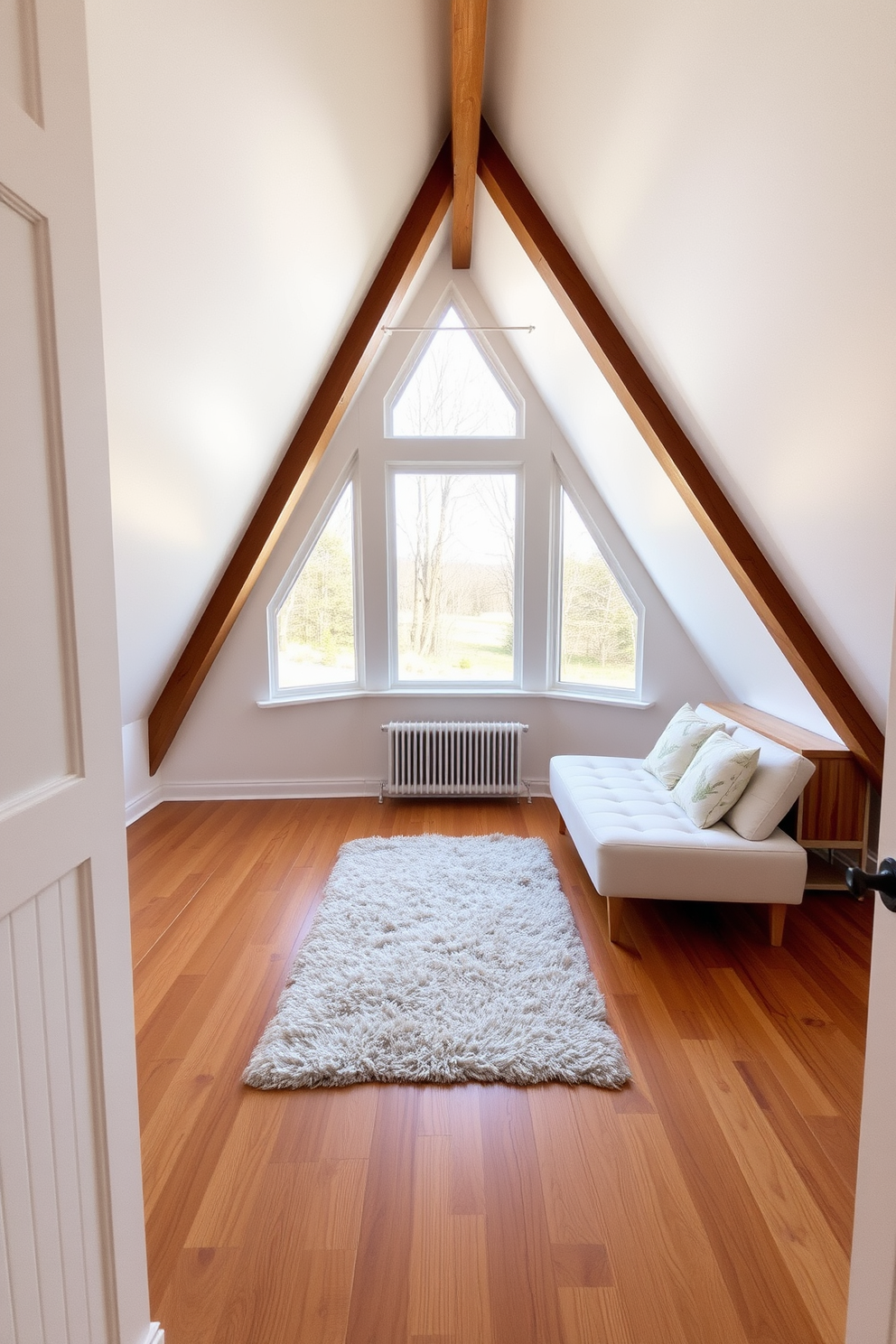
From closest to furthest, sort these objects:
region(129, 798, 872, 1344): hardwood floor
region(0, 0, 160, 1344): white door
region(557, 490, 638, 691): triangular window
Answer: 1. region(0, 0, 160, 1344): white door
2. region(129, 798, 872, 1344): hardwood floor
3. region(557, 490, 638, 691): triangular window

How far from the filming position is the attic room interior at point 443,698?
971 mm

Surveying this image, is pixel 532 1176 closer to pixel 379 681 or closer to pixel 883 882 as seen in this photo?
pixel 883 882

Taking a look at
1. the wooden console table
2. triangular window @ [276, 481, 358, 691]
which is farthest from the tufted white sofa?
triangular window @ [276, 481, 358, 691]

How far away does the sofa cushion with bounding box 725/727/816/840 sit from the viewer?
9.01 ft

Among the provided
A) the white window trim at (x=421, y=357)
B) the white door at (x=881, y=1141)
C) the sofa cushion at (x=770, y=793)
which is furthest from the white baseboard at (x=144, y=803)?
the white door at (x=881, y=1141)

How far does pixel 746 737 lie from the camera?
324cm

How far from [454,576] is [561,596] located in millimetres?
733

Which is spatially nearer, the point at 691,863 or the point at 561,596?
the point at 691,863

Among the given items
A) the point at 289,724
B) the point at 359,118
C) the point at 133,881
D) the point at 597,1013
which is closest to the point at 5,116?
the point at 359,118

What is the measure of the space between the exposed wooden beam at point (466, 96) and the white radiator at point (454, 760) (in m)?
2.85

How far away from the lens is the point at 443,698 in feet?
15.4

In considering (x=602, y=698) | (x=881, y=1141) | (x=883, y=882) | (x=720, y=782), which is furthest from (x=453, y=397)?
(x=881, y=1141)

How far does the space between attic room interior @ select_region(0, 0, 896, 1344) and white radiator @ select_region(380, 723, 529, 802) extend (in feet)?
0.10

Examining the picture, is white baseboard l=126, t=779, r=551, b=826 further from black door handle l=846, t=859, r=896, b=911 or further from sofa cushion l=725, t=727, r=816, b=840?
black door handle l=846, t=859, r=896, b=911
